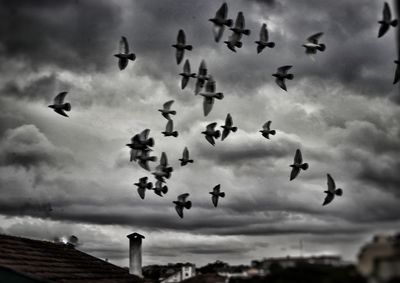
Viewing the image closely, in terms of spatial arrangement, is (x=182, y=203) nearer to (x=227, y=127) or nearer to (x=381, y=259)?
(x=227, y=127)

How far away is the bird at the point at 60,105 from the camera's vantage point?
17.7 metres

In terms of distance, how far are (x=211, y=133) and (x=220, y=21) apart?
4240mm

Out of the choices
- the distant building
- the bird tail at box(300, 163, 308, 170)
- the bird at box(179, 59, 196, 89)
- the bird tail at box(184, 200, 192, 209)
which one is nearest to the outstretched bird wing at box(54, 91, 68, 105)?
the bird at box(179, 59, 196, 89)

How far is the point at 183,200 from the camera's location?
1839cm

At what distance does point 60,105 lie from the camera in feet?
58.5

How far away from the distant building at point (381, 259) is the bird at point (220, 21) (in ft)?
28.1

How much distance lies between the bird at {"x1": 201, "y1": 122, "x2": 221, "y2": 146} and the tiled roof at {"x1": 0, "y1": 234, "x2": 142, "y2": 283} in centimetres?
562

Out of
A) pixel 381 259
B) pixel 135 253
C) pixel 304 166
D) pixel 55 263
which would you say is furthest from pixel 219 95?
pixel 381 259

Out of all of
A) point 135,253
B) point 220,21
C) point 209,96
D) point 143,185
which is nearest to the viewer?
point 220,21

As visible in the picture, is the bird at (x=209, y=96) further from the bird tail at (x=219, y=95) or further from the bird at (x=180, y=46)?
the bird at (x=180, y=46)

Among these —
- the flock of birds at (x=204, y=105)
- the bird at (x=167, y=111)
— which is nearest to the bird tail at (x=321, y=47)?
the flock of birds at (x=204, y=105)

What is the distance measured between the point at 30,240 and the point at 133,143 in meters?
6.76

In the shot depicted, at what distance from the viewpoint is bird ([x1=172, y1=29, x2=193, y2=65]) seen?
15570 mm

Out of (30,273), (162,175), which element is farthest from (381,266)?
(30,273)
